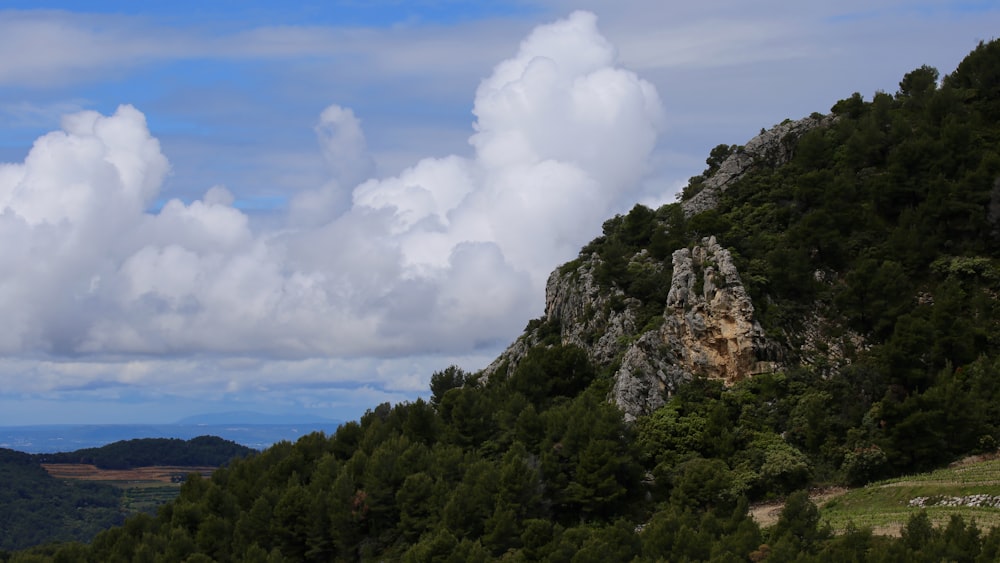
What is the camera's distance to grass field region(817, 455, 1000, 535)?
44562 millimetres

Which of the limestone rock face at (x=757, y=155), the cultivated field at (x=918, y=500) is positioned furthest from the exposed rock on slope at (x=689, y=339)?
the limestone rock face at (x=757, y=155)

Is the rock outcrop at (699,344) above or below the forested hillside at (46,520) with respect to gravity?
above

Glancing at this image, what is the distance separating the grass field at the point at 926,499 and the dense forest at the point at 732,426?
2494 mm

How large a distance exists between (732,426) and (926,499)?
515 inches

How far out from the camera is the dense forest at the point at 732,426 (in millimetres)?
49906

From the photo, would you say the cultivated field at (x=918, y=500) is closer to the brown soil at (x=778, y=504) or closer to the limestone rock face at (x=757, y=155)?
the brown soil at (x=778, y=504)

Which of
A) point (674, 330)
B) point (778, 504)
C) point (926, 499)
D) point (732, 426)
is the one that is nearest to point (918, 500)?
point (926, 499)

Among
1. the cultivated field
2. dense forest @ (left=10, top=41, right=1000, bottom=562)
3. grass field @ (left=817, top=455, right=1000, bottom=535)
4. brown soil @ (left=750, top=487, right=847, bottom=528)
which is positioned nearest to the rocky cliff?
dense forest @ (left=10, top=41, right=1000, bottom=562)

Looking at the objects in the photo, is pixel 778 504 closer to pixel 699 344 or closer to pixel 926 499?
pixel 926 499

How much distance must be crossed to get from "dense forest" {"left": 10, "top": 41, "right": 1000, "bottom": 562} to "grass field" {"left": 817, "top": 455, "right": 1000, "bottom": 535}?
2494mm

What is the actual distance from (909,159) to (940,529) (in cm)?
3928

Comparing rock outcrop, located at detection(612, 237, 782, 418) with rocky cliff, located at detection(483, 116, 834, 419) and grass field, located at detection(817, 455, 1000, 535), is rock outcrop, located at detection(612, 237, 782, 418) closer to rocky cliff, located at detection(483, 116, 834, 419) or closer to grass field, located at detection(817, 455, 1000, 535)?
rocky cliff, located at detection(483, 116, 834, 419)

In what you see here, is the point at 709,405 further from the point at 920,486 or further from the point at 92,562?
the point at 92,562

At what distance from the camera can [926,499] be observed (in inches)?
1875
